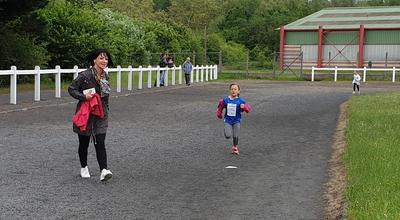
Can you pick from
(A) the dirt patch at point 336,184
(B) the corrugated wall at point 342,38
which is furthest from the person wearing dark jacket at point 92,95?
(B) the corrugated wall at point 342,38

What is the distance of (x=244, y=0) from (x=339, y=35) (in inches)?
1831

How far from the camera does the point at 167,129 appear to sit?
13203 millimetres

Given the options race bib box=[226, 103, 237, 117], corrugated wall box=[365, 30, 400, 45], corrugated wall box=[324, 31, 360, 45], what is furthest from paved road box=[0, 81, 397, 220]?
corrugated wall box=[324, 31, 360, 45]

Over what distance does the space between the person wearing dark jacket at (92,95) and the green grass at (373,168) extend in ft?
9.95

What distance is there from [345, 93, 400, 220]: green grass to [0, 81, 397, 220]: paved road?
418mm

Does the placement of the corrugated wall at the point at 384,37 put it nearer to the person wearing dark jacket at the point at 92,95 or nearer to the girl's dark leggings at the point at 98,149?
the person wearing dark jacket at the point at 92,95

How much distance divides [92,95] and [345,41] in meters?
51.6

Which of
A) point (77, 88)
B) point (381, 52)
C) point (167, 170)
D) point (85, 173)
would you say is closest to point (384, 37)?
point (381, 52)

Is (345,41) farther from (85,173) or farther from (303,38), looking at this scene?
(85,173)

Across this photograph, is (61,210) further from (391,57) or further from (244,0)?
(244,0)

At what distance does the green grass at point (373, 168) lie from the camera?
6066 mm

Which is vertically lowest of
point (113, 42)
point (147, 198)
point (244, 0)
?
point (147, 198)

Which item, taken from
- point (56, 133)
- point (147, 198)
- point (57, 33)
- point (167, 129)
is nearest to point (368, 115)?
point (167, 129)

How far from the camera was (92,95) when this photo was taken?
311 inches
